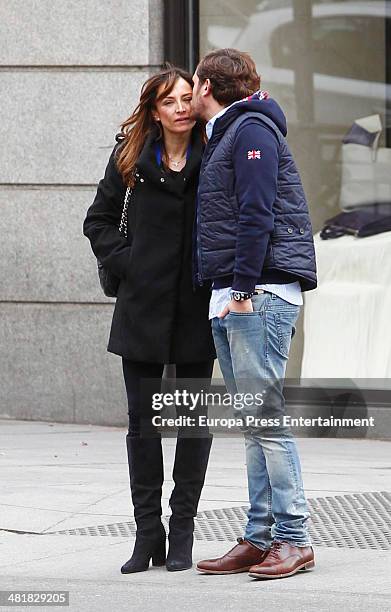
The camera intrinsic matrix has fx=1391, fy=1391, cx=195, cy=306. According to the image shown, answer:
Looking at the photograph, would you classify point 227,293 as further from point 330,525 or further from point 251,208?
point 330,525

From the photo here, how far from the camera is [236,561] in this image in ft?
17.9

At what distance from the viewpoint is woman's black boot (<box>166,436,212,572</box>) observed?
5488mm

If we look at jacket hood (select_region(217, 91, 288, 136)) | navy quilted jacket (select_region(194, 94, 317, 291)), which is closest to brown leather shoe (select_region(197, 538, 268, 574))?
navy quilted jacket (select_region(194, 94, 317, 291))

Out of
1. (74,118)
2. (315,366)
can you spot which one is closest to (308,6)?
(74,118)

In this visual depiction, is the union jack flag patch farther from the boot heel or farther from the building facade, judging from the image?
the building facade

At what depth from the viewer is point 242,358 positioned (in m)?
5.22

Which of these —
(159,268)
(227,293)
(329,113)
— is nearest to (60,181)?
(329,113)

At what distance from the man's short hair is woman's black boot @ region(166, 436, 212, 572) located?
1355 mm

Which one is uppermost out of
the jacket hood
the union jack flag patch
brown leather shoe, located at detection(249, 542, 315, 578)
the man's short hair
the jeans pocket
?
the man's short hair

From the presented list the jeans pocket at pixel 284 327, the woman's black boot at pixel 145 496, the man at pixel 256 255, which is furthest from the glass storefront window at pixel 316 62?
the woman's black boot at pixel 145 496

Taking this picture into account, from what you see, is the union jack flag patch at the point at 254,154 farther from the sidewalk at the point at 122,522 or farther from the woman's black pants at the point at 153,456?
the sidewalk at the point at 122,522

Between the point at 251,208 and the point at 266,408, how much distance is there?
762 mm

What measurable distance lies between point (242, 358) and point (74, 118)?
15.3 feet

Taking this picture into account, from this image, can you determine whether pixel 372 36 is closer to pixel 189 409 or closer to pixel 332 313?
pixel 332 313
